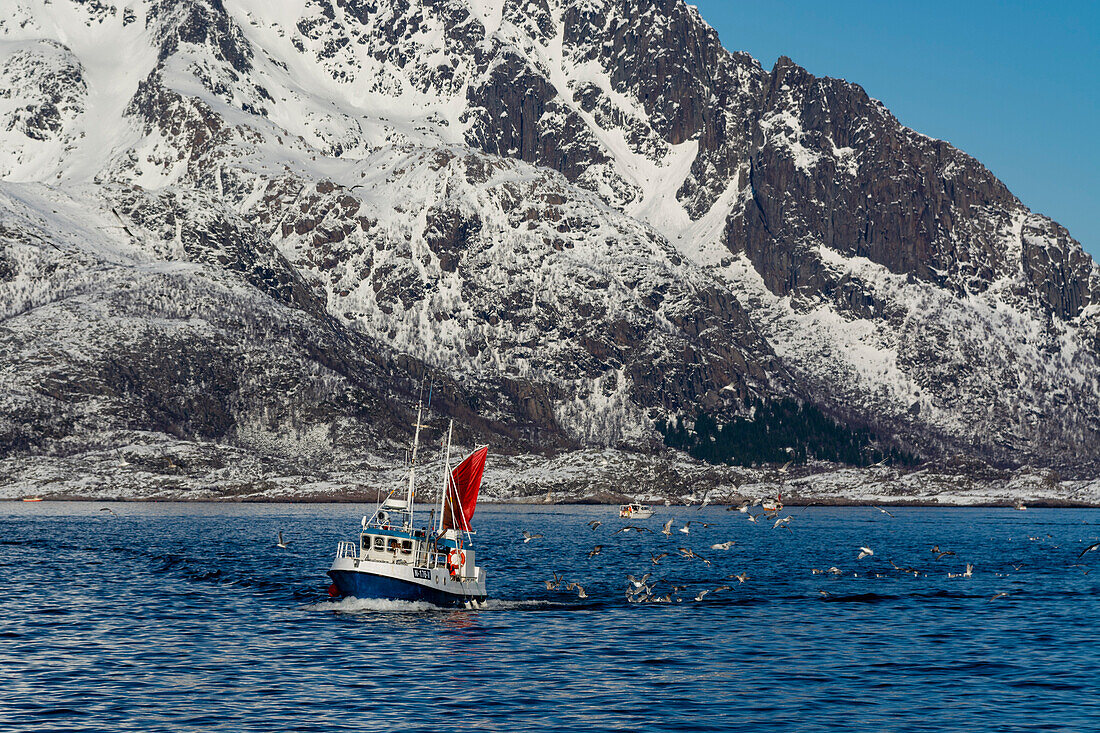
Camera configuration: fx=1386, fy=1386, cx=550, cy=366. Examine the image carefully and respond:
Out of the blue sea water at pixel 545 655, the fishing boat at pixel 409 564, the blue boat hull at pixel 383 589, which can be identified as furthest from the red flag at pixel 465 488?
the blue sea water at pixel 545 655

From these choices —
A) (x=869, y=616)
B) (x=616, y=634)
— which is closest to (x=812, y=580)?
(x=869, y=616)

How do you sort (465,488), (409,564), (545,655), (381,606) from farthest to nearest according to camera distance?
(465,488) → (409,564) → (381,606) → (545,655)

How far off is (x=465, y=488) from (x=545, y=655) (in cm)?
3223

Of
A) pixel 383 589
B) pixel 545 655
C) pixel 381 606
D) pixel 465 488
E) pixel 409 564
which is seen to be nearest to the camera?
pixel 545 655

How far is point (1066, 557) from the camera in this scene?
654 ft

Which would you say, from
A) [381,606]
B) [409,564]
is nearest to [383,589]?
[381,606]

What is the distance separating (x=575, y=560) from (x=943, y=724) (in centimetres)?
11168

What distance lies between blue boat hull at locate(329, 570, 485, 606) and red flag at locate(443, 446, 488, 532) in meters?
8.38

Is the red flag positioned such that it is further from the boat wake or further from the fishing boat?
the boat wake

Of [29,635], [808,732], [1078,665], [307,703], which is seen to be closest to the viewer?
[808,732]

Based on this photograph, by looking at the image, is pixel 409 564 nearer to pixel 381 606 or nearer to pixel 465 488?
pixel 381 606

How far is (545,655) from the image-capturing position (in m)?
91.3

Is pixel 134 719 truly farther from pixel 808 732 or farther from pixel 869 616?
pixel 869 616

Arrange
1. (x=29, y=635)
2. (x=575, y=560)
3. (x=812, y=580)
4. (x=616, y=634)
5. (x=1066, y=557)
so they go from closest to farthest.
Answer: (x=29, y=635) → (x=616, y=634) → (x=812, y=580) → (x=575, y=560) → (x=1066, y=557)
